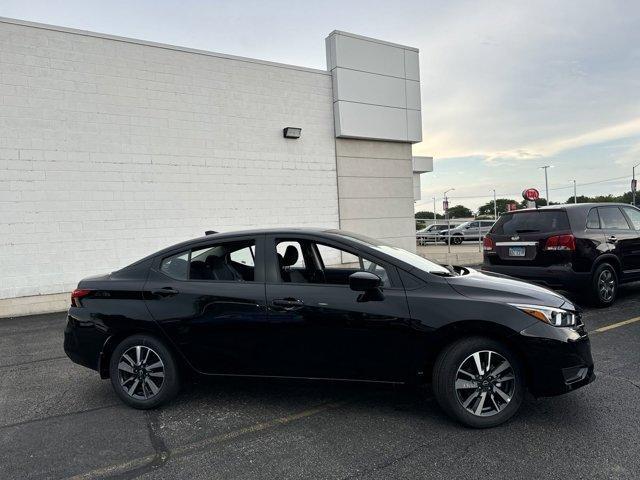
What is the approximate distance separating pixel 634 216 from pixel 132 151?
32.0 feet

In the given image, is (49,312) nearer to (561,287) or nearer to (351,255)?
(351,255)

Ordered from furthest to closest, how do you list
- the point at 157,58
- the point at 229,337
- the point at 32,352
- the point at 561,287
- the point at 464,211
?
the point at 464,211
the point at 157,58
the point at 561,287
the point at 32,352
the point at 229,337

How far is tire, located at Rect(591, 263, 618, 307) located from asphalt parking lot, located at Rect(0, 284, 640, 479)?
262 cm

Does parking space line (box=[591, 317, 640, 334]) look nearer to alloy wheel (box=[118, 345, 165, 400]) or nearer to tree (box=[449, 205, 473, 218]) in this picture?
alloy wheel (box=[118, 345, 165, 400])

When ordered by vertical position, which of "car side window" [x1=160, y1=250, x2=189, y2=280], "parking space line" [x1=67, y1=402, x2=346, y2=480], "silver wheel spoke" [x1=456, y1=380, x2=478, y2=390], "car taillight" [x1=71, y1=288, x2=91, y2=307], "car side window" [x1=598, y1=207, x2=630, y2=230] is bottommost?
"parking space line" [x1=67, y1=402, x2=346, y2=480]

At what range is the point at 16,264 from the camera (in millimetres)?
8969

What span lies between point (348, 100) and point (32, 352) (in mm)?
9416

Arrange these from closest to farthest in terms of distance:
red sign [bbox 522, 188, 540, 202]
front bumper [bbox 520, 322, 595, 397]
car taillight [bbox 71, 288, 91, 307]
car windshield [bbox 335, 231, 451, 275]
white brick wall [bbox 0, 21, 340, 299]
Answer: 1. front bumper [bbox 520, 322, 595, 397]
2. car windshield [bbox 335, 231, 451, 275]
3. car taillight [bbox 71, 288, 91, 307]
4. white brick wall [bbox 0, 21, 340, 299]
5. red sign [bbox 522, 188, 540, 202]

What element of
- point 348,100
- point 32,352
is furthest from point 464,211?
point 32,352

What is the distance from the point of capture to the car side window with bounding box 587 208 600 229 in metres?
7.16

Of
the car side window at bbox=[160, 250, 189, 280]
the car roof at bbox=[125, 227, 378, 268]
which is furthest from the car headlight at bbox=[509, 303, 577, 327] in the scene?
the car side window at bbox=[160, 250, 189, 280]

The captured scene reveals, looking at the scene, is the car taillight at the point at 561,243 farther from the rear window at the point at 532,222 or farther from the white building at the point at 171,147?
the white building at the point at 171,147

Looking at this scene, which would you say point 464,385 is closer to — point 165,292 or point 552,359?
point 552,359

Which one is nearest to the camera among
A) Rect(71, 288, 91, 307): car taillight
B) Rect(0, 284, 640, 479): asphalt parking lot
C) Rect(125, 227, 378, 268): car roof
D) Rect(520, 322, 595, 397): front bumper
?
Rect(0, 284, 640, 479): asphalt parking lot
